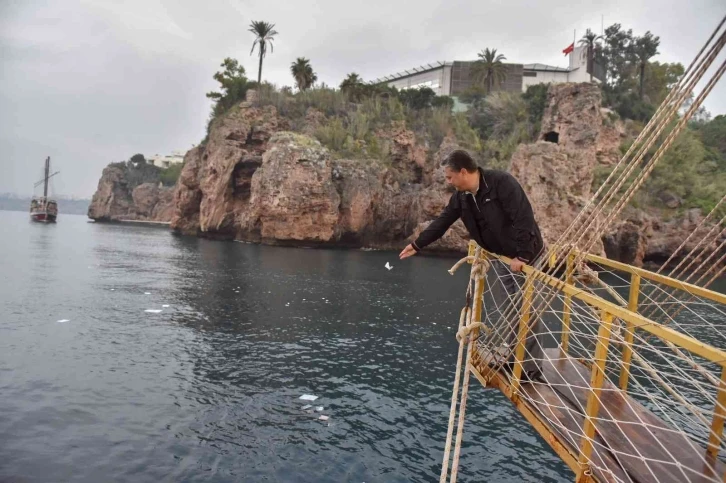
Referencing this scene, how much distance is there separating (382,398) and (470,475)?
2978mm

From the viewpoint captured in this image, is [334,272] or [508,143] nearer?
[334,272]

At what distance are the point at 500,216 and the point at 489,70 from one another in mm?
63128

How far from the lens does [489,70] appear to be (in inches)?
2443

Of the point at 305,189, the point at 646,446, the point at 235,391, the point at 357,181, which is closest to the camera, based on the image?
the point at 646,446

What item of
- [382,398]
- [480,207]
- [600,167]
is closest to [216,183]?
[600,167]

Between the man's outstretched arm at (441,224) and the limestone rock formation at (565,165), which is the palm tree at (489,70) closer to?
the limestone rock formation at (565,165)

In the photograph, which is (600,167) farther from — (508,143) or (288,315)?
(288,315)

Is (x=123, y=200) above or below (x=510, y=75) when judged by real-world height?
below

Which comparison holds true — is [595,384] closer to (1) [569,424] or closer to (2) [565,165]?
(1) [569,424]

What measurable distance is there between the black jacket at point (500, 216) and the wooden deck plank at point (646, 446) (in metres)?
1.33

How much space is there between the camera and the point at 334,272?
2802cm

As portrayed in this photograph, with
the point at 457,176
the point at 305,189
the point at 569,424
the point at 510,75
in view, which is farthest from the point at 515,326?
the point at 510,75

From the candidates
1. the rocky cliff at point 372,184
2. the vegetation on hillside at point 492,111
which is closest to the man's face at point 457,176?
the rocky cliff at point 372,184

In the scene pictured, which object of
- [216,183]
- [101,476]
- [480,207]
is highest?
[216,183]
